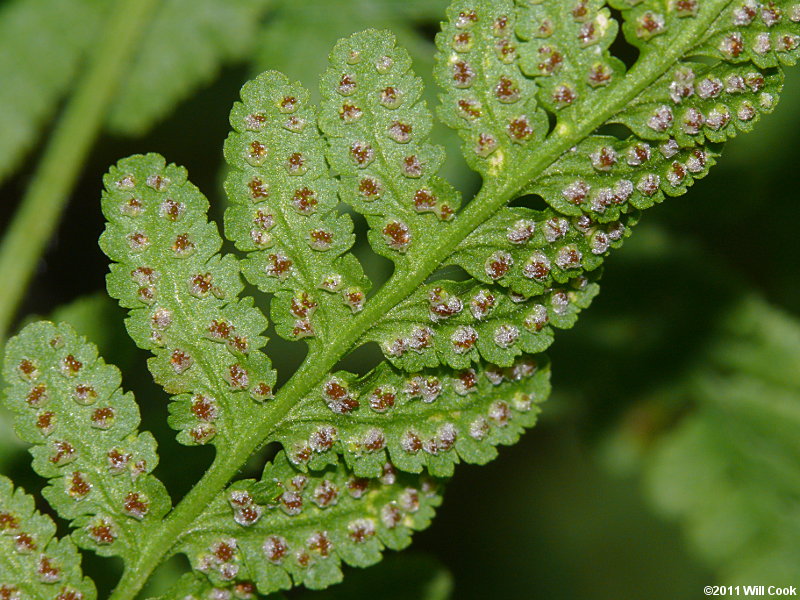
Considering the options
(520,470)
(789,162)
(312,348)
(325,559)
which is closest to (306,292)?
(312,348)

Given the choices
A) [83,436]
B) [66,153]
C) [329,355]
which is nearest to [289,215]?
[329,355]

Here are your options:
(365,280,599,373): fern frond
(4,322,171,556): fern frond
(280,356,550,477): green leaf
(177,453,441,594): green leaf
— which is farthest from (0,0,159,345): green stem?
(365,280,599,373): fern frond

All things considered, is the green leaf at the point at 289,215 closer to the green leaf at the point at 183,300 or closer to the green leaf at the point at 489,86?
the green leaf at the point at 183,300

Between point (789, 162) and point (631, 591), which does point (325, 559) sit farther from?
point (631, 591)

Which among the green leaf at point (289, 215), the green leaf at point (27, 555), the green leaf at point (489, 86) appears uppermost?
the green leaf at point (489, 86)

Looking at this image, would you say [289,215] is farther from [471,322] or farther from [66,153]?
[66,153]

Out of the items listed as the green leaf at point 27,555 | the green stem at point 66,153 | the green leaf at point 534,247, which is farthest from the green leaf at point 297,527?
the green stem at point 66,153
